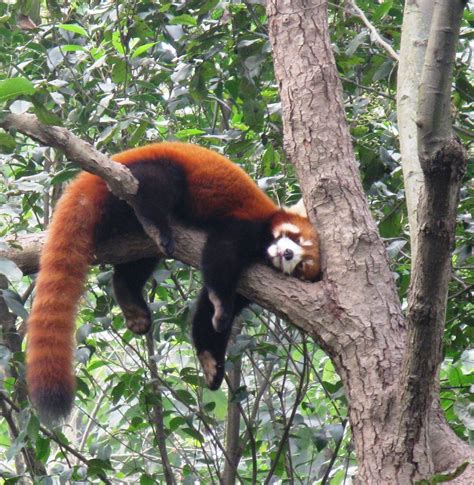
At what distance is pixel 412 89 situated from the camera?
280 cm

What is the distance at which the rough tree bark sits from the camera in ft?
7.37

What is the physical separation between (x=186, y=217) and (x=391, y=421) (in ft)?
4.53

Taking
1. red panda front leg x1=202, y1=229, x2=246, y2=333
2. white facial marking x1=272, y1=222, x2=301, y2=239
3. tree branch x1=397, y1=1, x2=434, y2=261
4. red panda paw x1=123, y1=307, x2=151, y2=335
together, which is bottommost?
red panda paw x1=123, y1=307, x2=151, y2=335

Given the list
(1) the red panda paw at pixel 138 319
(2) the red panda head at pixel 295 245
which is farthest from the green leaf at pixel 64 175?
(2) the red panda head at pixel 295 245

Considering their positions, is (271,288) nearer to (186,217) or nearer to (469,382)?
(186,217)

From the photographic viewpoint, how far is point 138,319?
3.40 m

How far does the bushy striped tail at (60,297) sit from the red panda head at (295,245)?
74 centimetres

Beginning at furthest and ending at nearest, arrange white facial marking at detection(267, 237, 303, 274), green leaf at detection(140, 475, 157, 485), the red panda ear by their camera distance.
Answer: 1. green leaf at detection(140, 475, 157, 485)
2. the red panda ear
3. white facial marking at detection(267, 237, 303, 274)

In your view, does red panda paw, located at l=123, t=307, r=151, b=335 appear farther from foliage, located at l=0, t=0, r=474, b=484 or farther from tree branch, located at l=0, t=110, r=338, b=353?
tree branch, located at l=0, t=110, r=338, b=353

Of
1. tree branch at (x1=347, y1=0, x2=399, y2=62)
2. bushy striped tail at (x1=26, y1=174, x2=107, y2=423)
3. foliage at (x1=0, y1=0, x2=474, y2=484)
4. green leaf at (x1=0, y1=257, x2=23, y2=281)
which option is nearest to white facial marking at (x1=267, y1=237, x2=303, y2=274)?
foliage at (x1=0, y1=0, x2=474, y2=484)

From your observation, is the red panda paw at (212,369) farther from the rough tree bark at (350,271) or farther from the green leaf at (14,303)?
the rough tree bark at (350,271)

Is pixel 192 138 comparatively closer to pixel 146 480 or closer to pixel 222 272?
pixel 222 272

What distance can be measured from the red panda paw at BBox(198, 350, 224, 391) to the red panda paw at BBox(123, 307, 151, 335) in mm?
290

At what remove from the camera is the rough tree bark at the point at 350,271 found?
2.25 metres
